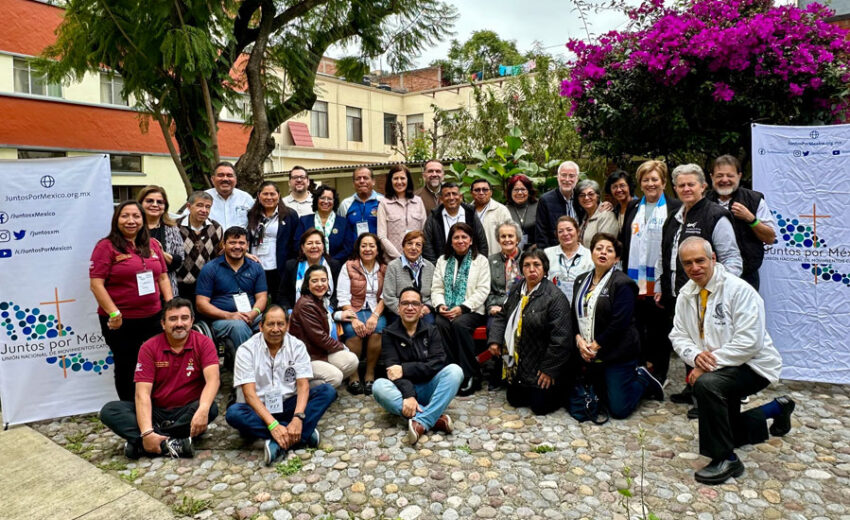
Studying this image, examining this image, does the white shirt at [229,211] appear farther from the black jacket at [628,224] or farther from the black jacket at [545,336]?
the black jacket at [628,224]

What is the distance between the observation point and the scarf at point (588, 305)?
4319 mm

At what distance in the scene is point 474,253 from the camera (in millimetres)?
5273

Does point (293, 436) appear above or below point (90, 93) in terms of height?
below

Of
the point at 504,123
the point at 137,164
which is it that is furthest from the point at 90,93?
the point at 504,123

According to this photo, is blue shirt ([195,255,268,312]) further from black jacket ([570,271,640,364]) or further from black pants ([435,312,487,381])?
black jacket ([570,271,640,364])

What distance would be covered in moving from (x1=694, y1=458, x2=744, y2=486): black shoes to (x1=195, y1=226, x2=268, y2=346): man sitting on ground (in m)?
3.64

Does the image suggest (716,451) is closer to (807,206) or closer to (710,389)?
(710,389)

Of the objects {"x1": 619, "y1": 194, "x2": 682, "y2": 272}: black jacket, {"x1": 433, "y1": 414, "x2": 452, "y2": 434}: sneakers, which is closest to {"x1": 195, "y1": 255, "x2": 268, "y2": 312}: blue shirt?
{"x1": 433, "y1": 414, "x2": 452, "y2": 434}: sneakers

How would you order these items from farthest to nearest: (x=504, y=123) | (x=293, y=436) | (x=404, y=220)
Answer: (x=504, y=123) < (x=404, y=220) < (x=293, y=436)

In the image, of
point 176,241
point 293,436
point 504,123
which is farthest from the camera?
point 504,123

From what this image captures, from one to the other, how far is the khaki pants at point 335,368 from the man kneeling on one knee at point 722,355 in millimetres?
2569

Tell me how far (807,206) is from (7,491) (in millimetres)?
6127

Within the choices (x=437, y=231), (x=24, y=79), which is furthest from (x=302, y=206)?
(x=24, y=79)

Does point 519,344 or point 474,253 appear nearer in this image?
point 519,344
